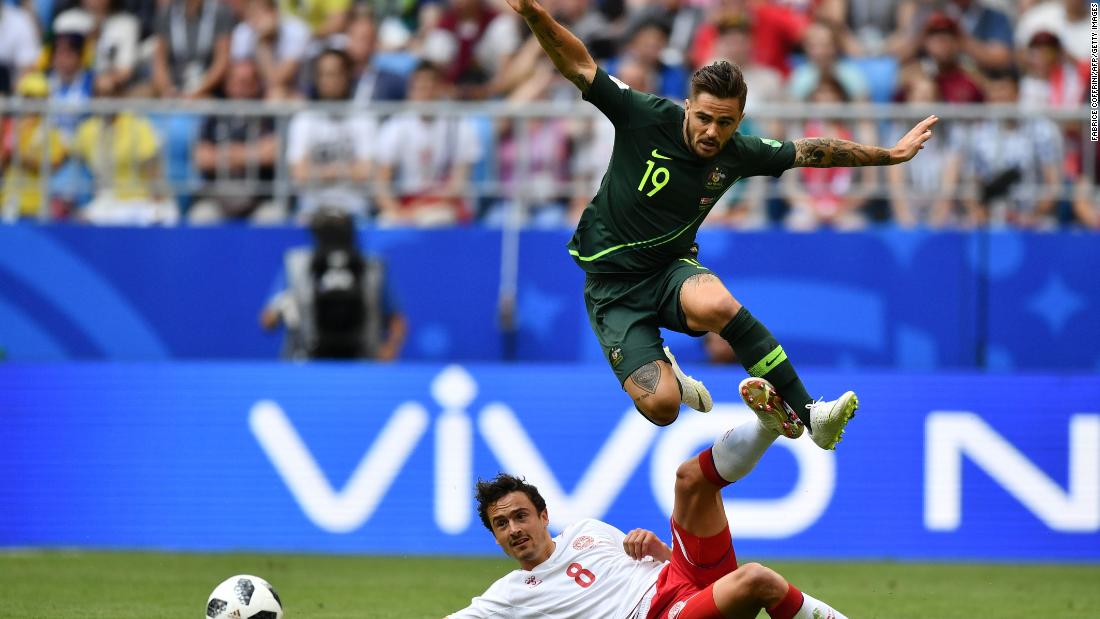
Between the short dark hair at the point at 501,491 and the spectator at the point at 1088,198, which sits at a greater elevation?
the spectator at the point at 1088,198

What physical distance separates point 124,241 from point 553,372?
4393mm

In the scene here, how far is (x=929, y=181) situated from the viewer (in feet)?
49.8

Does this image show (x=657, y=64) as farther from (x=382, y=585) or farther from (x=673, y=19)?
(x=382, y=585)

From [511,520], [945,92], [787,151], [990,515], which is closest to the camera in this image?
[511,520]

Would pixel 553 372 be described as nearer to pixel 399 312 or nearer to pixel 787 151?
pixel 399 312

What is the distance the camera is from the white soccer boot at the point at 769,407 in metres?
8.57

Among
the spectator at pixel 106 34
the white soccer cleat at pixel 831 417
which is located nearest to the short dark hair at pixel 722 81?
the white soccer cleat at pixel 831 417

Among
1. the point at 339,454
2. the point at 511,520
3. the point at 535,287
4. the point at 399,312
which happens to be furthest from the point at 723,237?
the point at 511,520

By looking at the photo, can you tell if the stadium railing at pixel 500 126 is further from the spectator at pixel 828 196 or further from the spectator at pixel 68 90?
the spectator at pixel 828 196

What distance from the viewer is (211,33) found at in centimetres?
1742

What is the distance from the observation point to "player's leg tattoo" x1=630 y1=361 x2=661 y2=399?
8961 mm

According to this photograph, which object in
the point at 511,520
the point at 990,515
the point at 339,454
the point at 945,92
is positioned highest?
the point at 945,92

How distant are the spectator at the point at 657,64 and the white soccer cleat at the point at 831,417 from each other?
7.67 metres

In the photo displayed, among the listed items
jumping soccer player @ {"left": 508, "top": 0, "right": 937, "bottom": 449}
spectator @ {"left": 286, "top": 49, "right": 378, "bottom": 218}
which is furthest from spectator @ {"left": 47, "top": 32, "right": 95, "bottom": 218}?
jumping soccer player @ {"left": 508, "top": 0, "right": 937, "bottom": 449}
